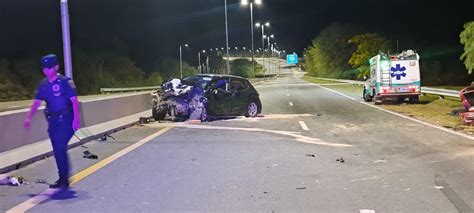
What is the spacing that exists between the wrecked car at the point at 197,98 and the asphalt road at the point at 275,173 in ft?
8.76

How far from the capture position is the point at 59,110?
7.25 meters

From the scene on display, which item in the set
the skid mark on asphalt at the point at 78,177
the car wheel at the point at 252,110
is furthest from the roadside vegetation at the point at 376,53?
the skid mark on asphalt at the point at 78,177

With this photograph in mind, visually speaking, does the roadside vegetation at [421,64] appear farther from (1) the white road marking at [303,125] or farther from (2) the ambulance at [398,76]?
(1) the white road marking at [303,125]

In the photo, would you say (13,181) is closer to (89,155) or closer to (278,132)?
(89,155)

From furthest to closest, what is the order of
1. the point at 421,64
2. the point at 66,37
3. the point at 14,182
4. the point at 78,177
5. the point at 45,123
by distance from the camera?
1. the point at 421,64
2. the point at 66,37
3. the point at 45,123
4. the point at 78,177
5. the point at 14,182

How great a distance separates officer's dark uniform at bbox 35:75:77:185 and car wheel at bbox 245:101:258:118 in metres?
11.7

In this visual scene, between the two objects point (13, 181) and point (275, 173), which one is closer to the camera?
point (13, 181)

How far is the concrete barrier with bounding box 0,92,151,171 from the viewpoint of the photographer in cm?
953

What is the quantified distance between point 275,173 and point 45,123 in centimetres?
532

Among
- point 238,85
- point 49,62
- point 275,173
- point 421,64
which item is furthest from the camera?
point 421,64

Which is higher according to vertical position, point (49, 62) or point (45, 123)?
point (49, 62)

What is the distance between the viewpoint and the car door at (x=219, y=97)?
1735 cm

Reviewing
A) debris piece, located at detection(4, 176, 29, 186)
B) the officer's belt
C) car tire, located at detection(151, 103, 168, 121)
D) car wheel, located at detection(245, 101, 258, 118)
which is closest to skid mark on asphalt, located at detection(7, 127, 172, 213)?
debris piece, located at detection(4, 176, 29, 186)

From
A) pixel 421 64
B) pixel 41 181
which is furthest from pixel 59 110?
pixel 421 64
